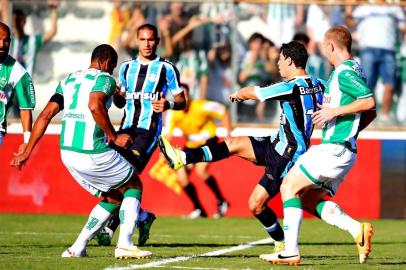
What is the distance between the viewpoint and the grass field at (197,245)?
32.7 feet

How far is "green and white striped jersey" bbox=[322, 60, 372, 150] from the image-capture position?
996 centimetres

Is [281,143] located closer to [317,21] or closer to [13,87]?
[13,87]

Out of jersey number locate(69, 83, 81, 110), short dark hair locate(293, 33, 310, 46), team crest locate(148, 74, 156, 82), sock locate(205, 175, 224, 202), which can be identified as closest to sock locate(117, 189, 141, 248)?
jersey number locate(69, 83, 81, 110)

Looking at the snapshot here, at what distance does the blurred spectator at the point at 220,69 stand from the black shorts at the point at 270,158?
303 inches

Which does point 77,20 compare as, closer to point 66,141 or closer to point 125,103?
point 125,103

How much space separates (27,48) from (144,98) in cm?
677

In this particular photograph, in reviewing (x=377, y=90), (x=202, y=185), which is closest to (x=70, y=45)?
(x=202, y=185)

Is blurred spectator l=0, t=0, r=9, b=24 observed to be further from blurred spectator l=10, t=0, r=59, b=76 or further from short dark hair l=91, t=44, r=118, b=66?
short dark hair l=91, t=44, r=118, b=66

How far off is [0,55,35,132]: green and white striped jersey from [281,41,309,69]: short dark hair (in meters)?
2.93

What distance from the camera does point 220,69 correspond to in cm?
1877

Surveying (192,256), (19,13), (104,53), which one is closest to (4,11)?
(19,13)

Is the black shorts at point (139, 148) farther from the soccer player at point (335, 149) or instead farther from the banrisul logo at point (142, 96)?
the soccer player at point (335, 149)

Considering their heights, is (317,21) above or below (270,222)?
above

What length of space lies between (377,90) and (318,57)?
1.15 m
